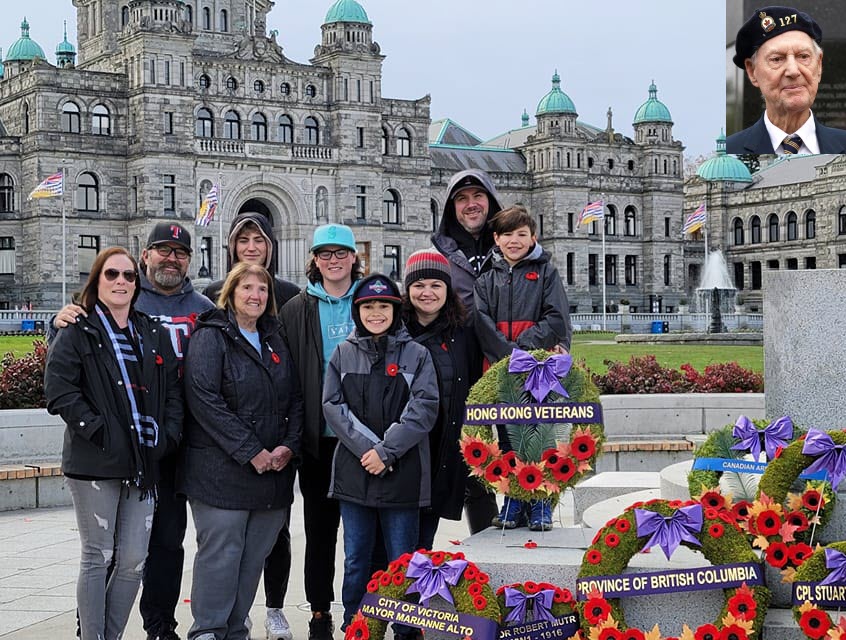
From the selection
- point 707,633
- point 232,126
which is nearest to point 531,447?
point 707,633

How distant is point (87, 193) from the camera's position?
5531 cm

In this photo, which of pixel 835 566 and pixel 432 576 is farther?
pixel 432 576

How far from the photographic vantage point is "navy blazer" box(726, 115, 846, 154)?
23.3ft

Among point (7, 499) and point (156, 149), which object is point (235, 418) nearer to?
point (7, 499)

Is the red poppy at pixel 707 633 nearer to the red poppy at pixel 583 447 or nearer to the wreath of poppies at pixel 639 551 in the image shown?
the wreath of poppies at pixel 639 551

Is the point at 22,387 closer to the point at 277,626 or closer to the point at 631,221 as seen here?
the point at 277,626

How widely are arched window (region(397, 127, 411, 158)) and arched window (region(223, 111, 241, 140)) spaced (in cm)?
927

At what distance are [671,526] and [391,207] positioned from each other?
190ft

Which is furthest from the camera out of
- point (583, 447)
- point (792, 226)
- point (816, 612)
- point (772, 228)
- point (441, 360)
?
point (772, 228)

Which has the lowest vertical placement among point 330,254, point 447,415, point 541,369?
point 447,415

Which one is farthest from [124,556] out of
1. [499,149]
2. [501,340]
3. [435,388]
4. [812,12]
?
[499,149]

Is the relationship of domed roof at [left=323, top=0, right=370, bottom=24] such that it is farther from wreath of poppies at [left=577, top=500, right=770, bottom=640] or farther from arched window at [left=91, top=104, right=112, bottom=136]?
wreath of poppies at [left=577, top=500, right=770, bottom=640]

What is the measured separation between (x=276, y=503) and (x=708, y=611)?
7.50 ft

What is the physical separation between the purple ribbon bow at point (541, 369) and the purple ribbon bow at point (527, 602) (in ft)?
3.50
